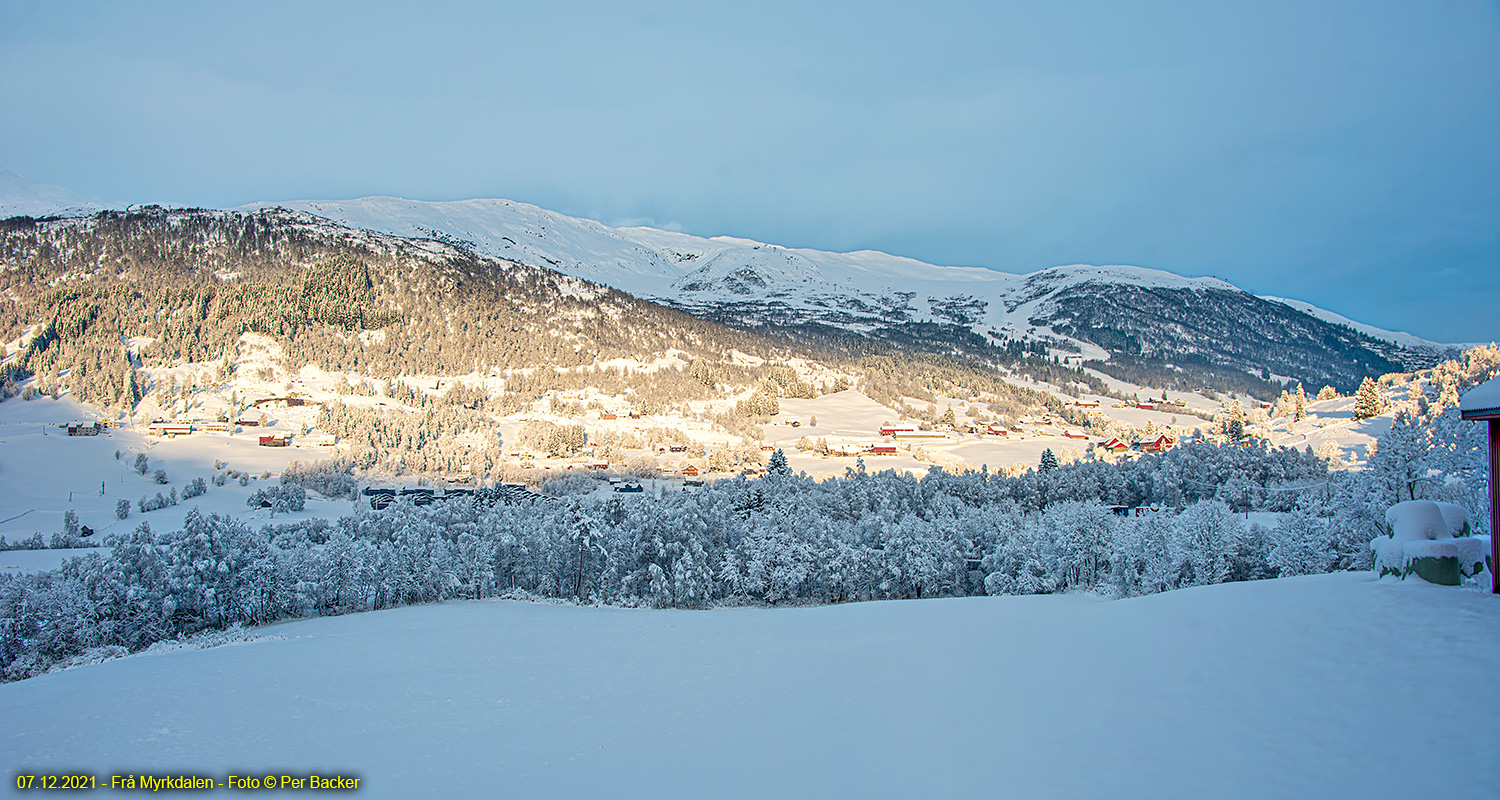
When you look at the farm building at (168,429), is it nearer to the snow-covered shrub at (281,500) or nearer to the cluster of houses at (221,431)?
the cluster of houses at (221,431)

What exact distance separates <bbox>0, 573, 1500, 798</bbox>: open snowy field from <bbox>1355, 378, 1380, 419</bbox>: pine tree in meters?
79.7

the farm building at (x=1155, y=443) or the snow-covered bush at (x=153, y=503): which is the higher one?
the farm building at (x=1155, y=443)

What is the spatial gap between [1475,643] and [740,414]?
336 feet

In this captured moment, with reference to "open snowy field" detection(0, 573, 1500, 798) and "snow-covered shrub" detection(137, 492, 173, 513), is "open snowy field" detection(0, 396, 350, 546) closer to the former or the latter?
"snow-covered shrub" detection(137, 492, 173, 513)

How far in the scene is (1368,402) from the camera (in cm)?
7350

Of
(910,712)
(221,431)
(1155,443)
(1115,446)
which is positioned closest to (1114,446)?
(1115,446)

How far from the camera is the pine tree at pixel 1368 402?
7224cm

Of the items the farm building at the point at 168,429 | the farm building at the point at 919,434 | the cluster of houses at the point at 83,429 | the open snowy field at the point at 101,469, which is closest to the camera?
the open snowy field at the point at 101,469

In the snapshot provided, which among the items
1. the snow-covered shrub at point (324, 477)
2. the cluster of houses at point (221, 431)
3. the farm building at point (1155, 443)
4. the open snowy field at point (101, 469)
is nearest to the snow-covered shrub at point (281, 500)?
the open snowy field at point (101, 469)

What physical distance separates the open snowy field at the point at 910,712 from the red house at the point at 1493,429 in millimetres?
752

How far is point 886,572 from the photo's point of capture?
40938mm

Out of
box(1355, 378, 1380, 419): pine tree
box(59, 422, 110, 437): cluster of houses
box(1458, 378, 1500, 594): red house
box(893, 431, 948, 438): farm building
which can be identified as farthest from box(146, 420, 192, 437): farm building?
box(1355, 378, 1380, 419): pine tree

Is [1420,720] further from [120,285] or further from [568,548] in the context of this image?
[120,285]

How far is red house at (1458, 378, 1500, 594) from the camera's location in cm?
1048
